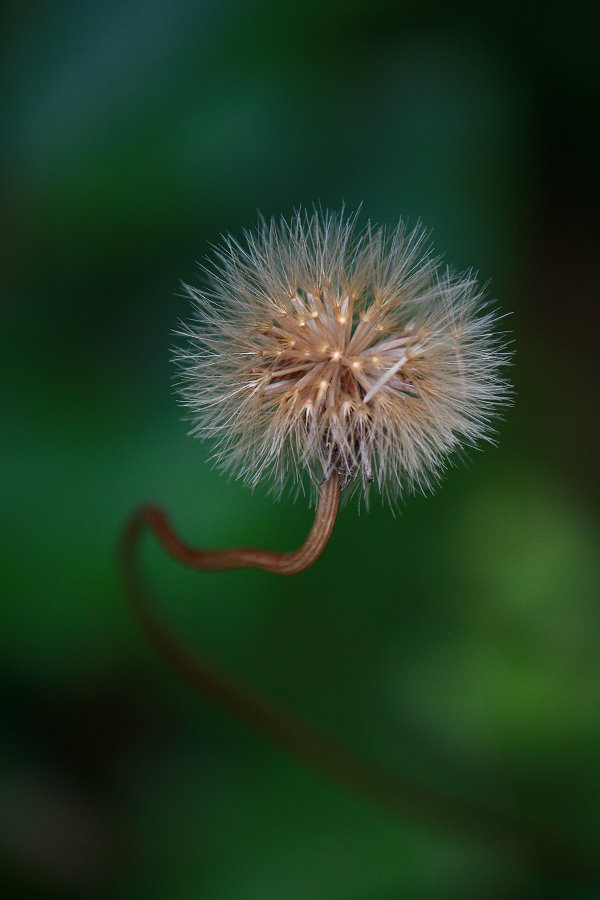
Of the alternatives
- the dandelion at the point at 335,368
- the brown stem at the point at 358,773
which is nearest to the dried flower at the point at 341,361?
the dandelion at the point at 335,368

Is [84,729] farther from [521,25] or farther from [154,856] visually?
[521,25]

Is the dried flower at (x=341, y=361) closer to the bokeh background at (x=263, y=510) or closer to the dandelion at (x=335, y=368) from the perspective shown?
the dandelion at (x=335, y=368)

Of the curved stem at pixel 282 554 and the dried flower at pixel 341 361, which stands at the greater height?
the dried flower at pixel 341 361

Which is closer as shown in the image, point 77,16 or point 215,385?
point 215,385

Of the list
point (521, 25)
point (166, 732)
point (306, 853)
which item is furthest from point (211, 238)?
Answer: point (306, 853)

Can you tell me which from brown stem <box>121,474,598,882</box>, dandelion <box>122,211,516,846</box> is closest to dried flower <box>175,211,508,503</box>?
dandelion <box>122,211,516,846</box>

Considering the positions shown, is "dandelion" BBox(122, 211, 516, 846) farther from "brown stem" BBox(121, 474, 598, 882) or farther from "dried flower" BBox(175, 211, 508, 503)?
"brown stem" BBox(121, 474, 598, 882)
